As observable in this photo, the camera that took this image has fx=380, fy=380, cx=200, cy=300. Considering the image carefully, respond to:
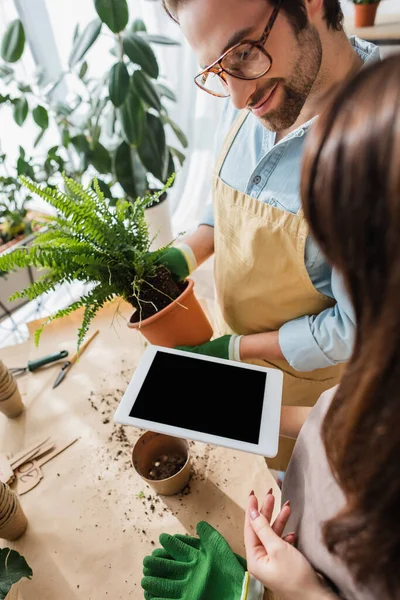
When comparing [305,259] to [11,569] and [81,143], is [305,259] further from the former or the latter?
[81,143]

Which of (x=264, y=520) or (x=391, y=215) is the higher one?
(x=391, y=215)

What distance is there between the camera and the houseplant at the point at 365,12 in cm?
126

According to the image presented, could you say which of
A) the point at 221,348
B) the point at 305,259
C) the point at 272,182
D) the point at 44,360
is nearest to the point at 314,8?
the point at 272,182

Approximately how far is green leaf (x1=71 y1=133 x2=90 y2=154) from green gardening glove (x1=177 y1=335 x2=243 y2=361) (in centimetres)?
119

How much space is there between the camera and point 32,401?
3.04 ft

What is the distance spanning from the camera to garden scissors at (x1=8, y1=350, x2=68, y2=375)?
990 mm

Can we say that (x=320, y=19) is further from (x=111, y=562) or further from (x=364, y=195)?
(x=111, y=562)

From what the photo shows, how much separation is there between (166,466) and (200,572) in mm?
186

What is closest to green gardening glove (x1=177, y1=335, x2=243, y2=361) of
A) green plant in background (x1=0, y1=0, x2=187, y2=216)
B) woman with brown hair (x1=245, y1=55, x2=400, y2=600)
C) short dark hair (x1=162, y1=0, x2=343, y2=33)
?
woman with brown hair (x1=245, y1=55, x2=400, y2=600)

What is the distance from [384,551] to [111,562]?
0.48m

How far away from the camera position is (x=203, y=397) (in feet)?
2.18

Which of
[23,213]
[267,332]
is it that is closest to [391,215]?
[267,332]

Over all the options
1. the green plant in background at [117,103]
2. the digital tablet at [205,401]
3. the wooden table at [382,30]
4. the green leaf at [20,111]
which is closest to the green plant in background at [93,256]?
the digital tablet at [205,401]

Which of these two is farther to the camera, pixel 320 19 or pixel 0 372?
pixel 0 372
